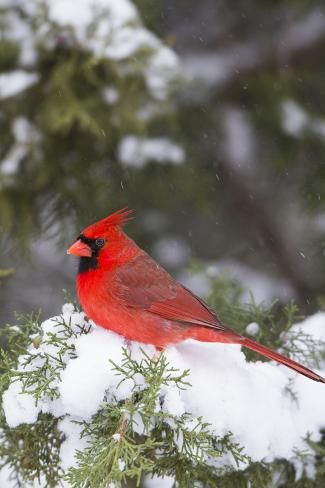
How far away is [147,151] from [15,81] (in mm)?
759

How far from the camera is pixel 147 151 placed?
3600 millimetres

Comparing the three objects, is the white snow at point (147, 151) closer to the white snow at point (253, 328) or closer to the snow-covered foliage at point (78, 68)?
the snow-covered foliage at point (78, 68)

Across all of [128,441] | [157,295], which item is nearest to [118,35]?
[157,295]

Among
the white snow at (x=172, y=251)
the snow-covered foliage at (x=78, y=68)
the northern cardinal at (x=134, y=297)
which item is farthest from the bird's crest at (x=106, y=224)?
the white snow at (x=172, y=251)

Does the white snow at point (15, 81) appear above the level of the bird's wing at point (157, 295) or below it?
above

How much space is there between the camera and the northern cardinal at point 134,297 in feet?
7.45

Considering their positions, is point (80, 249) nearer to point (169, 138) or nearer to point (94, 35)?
point (94, 35)

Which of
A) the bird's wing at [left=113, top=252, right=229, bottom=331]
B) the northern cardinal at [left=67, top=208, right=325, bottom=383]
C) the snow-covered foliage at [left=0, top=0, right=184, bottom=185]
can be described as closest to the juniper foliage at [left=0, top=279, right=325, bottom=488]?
the northern cardinal at [left=67, top=208, right=325, bottom=383]

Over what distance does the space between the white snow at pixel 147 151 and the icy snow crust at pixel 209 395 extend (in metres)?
1.37

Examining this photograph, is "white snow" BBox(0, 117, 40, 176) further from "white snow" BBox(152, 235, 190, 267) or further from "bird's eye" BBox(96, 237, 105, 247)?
"white snow" BBox(152, 235, 190, 267)

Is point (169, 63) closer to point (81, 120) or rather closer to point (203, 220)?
point (81, 120)

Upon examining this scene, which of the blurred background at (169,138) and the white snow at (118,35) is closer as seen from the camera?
the white snow at (118,35)

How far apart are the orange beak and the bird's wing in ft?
0.43

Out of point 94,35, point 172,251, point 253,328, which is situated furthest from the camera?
point 172,251
